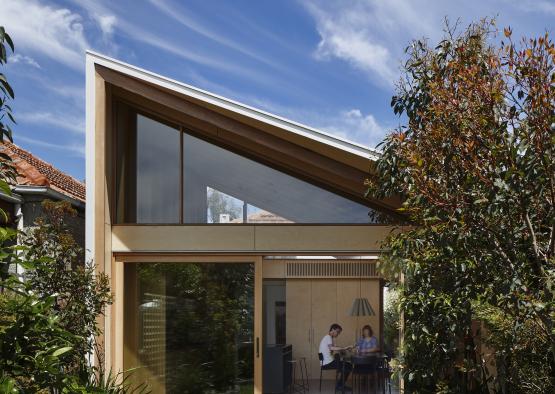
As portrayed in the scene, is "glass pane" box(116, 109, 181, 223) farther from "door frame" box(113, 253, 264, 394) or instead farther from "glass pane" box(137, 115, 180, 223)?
"door frame" box(113, 253, 264, 394)

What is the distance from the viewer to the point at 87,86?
Answer: 1041 cm

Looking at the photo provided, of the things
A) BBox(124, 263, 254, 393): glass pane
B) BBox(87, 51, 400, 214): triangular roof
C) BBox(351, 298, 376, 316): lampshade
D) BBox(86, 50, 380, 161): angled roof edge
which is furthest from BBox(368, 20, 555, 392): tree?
BBox(124, 263, 254, 393): glass pane

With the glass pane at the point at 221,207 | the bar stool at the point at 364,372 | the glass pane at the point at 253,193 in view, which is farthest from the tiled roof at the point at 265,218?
the bar stool at the point at 364,372

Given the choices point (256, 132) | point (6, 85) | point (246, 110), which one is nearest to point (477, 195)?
point (6, 85)

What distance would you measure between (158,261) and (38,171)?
12.8ft

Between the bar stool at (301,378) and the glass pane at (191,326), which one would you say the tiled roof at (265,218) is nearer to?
the glass pane at (191,326)

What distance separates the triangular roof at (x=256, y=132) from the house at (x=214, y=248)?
4 cm

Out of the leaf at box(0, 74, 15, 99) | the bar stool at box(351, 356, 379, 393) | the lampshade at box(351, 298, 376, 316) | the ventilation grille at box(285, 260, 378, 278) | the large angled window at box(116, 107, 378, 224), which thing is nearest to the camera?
the leaf at box(0, 74, 15, 99)

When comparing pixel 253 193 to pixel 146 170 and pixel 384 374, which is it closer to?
pixel 146 170

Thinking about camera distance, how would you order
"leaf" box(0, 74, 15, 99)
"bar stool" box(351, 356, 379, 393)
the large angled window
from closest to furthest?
"leaf" box(0, 74, 15, 99) < the large angled window < "bar stool" box(351, 356, 379, 393)

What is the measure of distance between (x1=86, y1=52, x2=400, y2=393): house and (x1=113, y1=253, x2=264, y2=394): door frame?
2 centimetres

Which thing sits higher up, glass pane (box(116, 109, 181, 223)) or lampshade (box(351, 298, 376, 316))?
glass pane (box(116, 109, 181, 223))

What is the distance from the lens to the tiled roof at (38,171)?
12.3m

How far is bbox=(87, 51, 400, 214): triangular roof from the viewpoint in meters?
8.80
